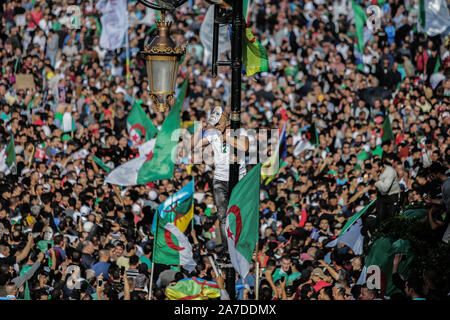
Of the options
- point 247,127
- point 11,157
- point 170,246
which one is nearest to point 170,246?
point 170,246

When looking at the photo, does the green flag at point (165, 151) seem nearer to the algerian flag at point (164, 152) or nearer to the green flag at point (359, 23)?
the algerian flag at point (164, 152)

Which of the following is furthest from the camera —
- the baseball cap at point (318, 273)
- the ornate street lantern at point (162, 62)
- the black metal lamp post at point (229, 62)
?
the baseball cap at point (318, 273)

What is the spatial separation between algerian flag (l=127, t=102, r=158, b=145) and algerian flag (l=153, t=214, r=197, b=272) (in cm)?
555

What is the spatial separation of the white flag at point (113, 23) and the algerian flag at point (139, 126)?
626 centimetres

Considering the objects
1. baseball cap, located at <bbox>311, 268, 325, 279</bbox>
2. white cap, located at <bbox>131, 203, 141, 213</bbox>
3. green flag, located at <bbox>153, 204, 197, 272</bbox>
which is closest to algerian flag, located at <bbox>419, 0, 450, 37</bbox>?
white cap, located at <bbox>131, 203, 141, 213</bbox>

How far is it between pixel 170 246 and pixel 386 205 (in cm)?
369

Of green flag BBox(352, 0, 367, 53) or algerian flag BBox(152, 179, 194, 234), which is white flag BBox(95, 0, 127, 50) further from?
algerian flag BBox(152, 179, 194, 234)

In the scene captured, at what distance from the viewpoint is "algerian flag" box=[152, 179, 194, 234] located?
11.9 meters

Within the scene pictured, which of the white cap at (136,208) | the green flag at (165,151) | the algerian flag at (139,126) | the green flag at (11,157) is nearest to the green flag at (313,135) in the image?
the algerian flag at (139,126)

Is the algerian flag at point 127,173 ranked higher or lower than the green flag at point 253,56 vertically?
lower

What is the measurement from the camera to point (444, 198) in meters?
9.56

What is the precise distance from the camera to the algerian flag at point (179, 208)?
11.9m

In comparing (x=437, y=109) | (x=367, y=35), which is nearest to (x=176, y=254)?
(x=437, y=109)
